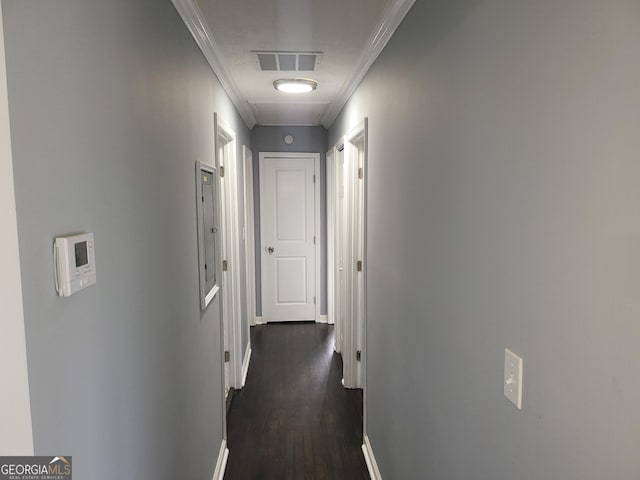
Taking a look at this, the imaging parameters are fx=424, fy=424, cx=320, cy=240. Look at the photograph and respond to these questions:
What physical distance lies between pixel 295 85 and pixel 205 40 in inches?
38.7

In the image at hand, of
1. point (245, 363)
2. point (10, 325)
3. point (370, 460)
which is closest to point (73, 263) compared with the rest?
point (10, 325)

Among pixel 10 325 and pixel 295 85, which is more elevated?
pixel 295 85

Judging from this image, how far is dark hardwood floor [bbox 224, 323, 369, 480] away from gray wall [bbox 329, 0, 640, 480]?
105cm

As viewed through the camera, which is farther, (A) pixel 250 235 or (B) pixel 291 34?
(A) pixel 250 235

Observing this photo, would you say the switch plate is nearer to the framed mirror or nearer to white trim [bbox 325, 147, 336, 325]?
the framed mirror

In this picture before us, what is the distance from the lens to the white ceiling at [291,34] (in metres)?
1.73

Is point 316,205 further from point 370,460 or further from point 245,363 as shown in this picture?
point 370,460

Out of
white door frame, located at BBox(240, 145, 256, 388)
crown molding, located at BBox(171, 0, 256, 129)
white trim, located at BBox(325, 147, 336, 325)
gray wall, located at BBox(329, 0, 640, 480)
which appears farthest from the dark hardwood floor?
crown molding, located at BBox(171, 0, 256, 129)

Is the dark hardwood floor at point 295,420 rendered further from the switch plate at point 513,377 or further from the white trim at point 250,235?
the switch plate at point 513,377

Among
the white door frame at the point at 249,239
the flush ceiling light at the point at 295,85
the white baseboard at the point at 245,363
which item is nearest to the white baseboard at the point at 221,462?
the white baseboard at the point at 245,363

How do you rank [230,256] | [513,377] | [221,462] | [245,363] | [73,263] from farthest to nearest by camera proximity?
[245,363]
[230,256]
[221,462]
[513,377]
[73,263]

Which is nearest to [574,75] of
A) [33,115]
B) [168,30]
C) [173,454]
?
[33,115]

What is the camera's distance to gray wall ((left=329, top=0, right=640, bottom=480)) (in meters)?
0.64

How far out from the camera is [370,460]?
2.52 metres
